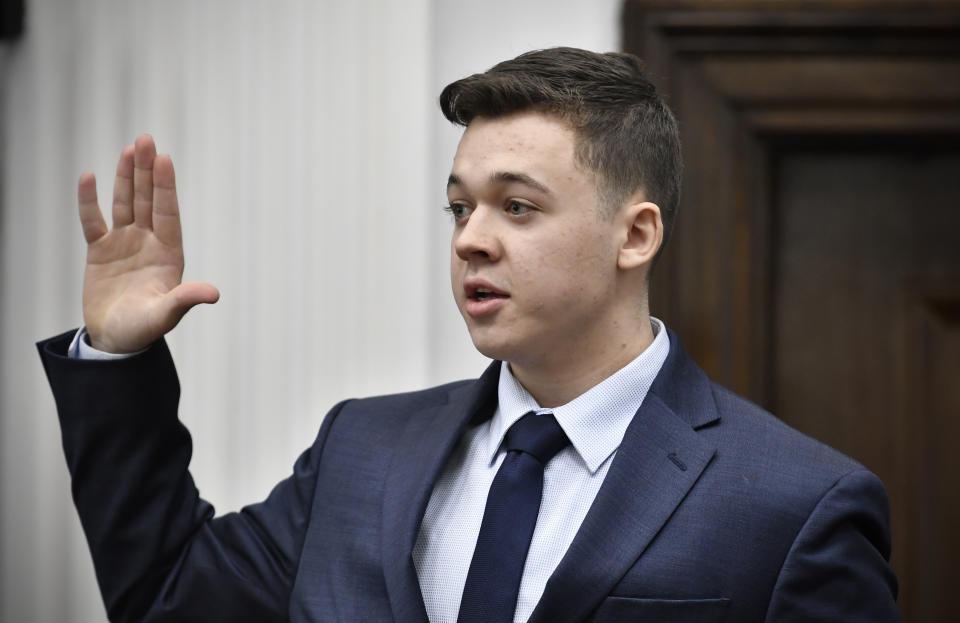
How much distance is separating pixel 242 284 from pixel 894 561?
54.3 inches

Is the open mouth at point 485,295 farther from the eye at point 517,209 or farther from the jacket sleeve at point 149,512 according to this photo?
the jacket sleeve at point 149,512

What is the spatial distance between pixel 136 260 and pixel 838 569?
0.91 m

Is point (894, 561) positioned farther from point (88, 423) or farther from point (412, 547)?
point (88, 423)

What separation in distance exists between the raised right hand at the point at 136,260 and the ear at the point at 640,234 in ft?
1.67

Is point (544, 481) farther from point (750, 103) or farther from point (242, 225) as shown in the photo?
point (750, 103)

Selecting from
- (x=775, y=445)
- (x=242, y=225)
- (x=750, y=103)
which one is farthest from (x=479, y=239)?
(x=750, y=103)

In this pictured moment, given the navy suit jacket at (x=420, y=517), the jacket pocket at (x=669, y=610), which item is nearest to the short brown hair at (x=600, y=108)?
the navy suit jacket at (x=420, y=517)

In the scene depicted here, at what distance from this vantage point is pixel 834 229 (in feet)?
7.04

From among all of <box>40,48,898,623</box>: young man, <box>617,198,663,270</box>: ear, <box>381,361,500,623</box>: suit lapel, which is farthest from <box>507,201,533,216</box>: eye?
<box>381,361,500,623</box>: suit lapel

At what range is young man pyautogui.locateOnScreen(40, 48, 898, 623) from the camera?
116 centimetres

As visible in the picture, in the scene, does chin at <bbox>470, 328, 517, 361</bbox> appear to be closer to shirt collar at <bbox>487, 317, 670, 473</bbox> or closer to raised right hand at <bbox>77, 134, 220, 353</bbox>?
shirt collar at <bbox>487, 317, 670, 473</bbox>

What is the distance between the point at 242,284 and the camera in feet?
6.41

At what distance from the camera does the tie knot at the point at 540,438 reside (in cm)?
128

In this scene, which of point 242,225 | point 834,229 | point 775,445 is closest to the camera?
point 775,445
